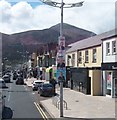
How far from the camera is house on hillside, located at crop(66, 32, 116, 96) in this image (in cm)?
3940

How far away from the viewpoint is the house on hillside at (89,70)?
39397mm

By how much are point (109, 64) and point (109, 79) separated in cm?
227

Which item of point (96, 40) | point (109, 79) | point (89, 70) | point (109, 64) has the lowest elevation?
point (109, 79)

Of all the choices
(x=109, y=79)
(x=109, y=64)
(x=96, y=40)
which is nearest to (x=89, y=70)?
(x=109, y=79)

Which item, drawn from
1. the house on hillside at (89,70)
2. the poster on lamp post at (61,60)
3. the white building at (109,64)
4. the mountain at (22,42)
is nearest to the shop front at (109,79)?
the white building at (109,64)

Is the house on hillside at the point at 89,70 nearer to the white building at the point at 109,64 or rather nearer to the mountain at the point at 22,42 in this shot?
the white building at the point at 109,64

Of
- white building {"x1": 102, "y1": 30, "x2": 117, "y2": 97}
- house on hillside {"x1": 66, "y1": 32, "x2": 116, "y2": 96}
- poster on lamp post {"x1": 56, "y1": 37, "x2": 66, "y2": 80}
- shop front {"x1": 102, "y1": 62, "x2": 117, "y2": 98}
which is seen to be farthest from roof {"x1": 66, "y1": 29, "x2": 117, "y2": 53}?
poster on lamp post {"x1": 56, "y1": 37, "x2": 66, "y2": 80}

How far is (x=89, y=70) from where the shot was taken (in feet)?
135

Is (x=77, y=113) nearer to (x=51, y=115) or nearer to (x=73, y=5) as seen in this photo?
(x=51, y=115)

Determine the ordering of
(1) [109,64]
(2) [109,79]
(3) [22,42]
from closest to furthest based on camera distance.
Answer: (1) [109,64] < (2) [109,79] < (3) [22,42]

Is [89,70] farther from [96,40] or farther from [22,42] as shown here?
[22,42]

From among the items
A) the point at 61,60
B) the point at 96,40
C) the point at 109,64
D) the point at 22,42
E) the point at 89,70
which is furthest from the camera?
the point at 22,42

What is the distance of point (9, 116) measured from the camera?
2120 cm

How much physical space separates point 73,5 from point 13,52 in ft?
459
